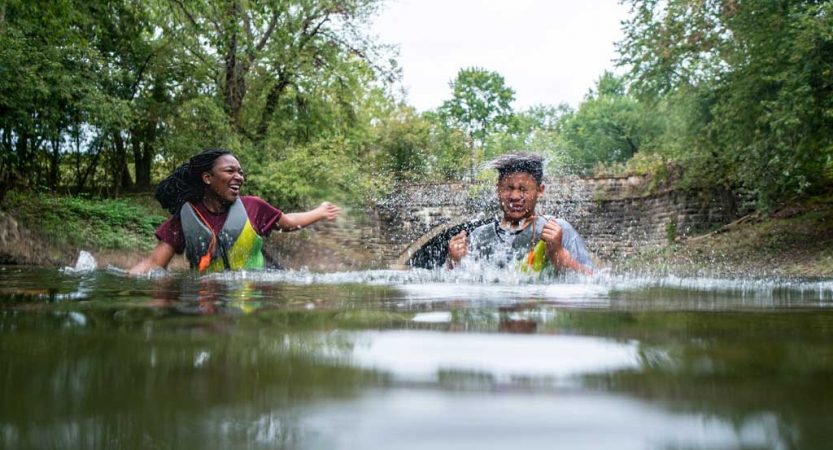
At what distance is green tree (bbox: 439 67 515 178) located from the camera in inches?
2141

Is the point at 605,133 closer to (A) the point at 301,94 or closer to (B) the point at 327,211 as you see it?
(A) the point at 301,94

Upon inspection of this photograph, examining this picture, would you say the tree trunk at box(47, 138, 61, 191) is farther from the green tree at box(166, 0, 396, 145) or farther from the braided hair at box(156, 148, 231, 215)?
the braided hair at box(156, 148, 231, 215)

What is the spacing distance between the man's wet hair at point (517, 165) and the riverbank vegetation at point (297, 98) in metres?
6.37

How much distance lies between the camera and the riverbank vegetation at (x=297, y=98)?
13.6m

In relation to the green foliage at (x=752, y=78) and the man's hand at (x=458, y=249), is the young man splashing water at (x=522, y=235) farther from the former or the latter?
the green foliage at (x=752, y=78)

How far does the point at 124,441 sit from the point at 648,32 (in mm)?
18908

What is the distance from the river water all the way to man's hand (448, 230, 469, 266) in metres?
2.94

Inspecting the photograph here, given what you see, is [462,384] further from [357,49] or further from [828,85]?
[357,49]

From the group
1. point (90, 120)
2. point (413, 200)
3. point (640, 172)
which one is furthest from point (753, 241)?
point (90, 120)

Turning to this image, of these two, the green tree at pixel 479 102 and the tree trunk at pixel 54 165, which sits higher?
the green tree at pixel 479 102

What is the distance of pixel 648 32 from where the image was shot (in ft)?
58.7

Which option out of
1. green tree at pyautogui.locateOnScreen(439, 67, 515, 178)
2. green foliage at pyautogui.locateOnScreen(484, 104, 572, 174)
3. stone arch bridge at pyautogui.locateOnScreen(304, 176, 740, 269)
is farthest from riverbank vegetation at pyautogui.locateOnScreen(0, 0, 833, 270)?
green tree at pyautogui.locateOnScreen(439, 67, 515, 178)

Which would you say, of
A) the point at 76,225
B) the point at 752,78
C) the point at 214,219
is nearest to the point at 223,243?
the point at 214,219

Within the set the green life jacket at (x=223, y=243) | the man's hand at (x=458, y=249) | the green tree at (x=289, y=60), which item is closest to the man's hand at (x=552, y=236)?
the man's hand at (x=458, y=249)
